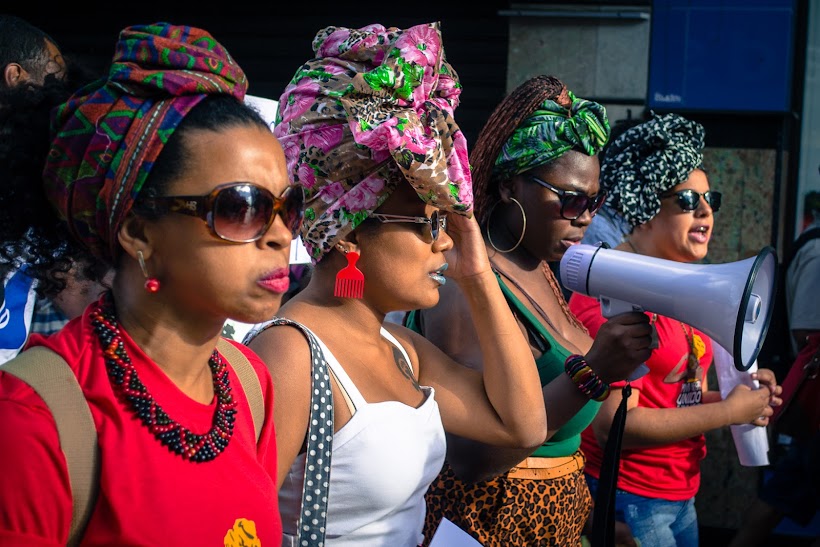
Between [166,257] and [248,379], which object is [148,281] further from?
[248,379]

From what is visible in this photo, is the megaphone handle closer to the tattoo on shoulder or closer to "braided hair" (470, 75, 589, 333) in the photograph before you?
"braided hair" (470, 75, 589, 333)

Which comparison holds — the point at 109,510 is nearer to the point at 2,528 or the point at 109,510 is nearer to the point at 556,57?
the point at 2,528

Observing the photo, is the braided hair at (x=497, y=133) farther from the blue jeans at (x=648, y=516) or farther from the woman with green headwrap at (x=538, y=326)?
the blue jeans at (x=648, y=516)

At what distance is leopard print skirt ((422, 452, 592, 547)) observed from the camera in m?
3.00

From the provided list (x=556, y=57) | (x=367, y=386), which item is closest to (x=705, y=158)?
(x=556, y=57)

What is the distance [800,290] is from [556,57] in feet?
8.25

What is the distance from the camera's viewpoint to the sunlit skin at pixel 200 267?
172cm

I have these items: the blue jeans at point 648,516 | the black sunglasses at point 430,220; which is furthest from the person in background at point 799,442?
the black sunglasses at point 430,220

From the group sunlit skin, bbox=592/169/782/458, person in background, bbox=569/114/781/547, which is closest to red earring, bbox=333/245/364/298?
person in background, bbox=569/114/781/547

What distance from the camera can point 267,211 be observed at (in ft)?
5.76

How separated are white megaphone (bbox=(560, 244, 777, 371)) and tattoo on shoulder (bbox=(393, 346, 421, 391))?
95cm

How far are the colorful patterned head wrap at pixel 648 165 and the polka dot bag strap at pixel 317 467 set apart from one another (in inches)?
103

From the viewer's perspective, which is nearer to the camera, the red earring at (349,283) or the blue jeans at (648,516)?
the red earring at (349,283)

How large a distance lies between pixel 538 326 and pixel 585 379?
27 cm
